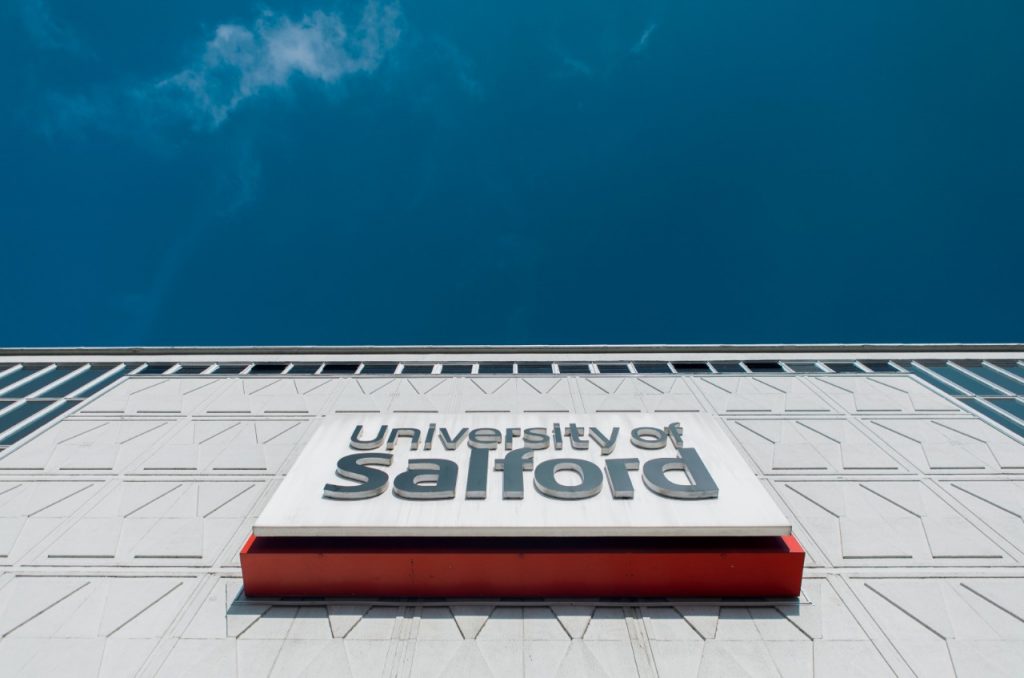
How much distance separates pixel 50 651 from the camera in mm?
9109

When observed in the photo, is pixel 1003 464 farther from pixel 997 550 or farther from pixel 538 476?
pixel 538 476

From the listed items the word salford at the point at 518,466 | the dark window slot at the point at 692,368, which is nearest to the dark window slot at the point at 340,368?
the word salford at the point at 518,466

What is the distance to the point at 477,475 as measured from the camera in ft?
37.2

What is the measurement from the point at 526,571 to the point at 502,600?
0.72 meters

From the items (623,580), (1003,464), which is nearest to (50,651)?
(623,580)

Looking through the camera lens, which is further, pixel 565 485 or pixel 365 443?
pixel 365 443

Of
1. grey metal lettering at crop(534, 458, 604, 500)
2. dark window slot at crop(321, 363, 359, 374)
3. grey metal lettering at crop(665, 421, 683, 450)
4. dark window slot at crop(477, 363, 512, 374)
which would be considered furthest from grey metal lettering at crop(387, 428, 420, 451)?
dark window slot at crop(321, 363, 359, 374)

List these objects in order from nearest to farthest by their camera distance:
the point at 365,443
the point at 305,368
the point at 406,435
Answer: the point at 365,443
the point at 406,435
the point at 305,368

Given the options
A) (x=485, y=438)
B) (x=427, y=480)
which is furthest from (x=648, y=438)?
(x=427, y=480)

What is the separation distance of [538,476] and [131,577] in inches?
338

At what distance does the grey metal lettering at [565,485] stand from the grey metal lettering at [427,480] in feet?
5.98

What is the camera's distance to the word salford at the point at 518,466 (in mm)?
10781

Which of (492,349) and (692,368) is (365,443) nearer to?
(492,349)

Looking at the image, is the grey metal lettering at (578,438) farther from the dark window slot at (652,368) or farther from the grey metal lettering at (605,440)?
the dark window slot at (652,368)
